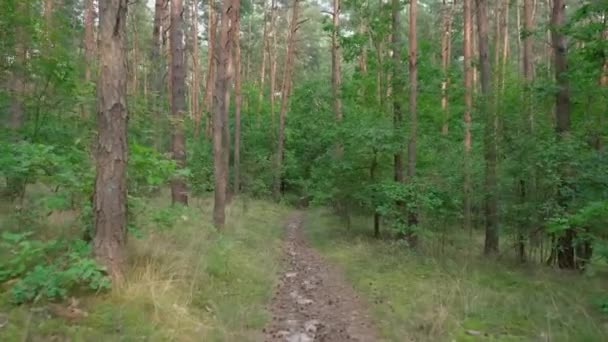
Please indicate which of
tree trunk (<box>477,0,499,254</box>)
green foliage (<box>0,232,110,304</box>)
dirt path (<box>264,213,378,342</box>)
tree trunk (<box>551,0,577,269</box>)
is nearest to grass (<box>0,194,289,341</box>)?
green foliage (<box>0,232,110,304</box>)

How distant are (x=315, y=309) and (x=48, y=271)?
3.93 metres

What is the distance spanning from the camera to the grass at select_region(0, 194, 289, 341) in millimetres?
4367

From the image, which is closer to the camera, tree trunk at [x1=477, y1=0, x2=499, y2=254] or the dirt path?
the dirt path

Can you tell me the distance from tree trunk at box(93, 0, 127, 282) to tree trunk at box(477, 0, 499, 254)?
8975mm

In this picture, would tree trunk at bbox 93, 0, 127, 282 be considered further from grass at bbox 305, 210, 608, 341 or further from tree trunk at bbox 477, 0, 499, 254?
tree trunk at bbox 477, 0, 499, 254


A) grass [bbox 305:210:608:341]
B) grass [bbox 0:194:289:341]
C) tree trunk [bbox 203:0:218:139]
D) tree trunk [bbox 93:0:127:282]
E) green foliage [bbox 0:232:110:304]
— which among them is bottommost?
grass [bbox 305:210:608:341]

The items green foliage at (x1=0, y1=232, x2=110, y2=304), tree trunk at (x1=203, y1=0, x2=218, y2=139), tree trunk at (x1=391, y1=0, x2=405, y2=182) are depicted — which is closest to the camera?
green foliage at (x1=0, y1=232, x2=110, y2=304)

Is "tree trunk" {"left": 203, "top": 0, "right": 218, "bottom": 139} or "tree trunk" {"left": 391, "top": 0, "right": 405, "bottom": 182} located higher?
"tree trunk" {"left": 203, "top": 0, "right": 218, "bottom": 139}

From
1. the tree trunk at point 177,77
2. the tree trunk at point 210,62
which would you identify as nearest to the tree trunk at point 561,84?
the tree trunk at point 177,77

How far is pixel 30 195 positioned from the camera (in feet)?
27.2

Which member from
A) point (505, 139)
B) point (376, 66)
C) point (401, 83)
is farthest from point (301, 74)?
point (505, 139)

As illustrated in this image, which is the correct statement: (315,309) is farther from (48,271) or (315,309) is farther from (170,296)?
(48,271)

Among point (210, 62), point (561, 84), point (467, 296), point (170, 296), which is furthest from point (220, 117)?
point (210, 62)

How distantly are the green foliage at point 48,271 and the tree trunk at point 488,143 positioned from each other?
9.37m
